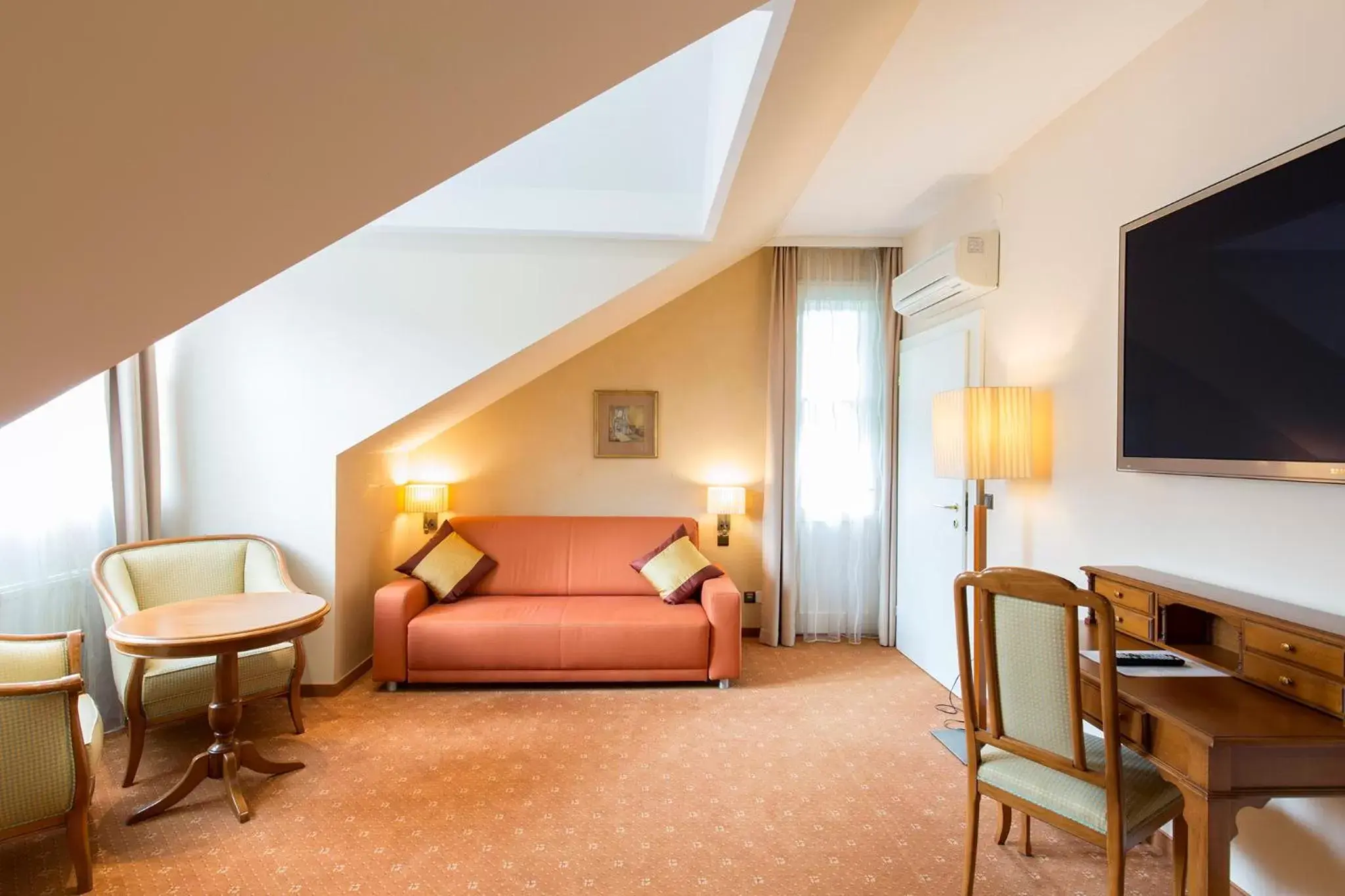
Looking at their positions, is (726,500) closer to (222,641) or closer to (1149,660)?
(1149,660)

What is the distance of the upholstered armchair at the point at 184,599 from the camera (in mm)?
2758

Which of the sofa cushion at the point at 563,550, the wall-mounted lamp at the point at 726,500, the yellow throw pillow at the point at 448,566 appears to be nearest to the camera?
the yellow throw pillow at the point at 448,566

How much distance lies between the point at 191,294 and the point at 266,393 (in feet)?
8.39

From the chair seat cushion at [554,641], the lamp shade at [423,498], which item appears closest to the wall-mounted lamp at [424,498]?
the lamp shade at [423,498]

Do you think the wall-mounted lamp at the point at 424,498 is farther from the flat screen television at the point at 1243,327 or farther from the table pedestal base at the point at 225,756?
the flat screen television at the point at 1243,327

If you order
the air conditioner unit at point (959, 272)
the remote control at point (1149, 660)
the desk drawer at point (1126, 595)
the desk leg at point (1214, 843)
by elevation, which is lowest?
the desk leg at point (1214, 843)

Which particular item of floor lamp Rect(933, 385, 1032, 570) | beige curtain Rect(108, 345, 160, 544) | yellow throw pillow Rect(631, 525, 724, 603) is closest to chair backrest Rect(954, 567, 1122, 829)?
floor lamp Rect(933, 385, 1032, 570)

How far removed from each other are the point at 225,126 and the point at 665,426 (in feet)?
12.9

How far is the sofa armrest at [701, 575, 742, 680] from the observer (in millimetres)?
3791

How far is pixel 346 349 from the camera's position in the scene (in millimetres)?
3592

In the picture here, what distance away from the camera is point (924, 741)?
3.18m

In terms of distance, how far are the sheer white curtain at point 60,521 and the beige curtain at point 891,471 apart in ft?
14.1

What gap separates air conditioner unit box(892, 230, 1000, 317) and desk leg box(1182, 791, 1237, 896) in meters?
2.49

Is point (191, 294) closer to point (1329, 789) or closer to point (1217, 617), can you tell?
point (1329, 789)
